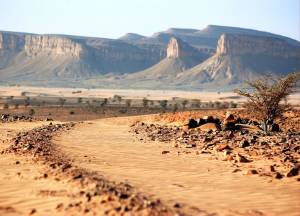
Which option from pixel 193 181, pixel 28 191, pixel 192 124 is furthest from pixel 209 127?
pixel 28 191

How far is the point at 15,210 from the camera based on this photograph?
873cm

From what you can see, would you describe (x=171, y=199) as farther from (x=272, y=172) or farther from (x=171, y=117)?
(x=171, y=117)

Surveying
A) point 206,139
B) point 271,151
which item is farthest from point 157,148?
point 271,151

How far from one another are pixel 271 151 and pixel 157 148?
393 cm

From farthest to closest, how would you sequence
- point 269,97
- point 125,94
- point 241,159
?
point 125,94, point 269,97, point 241,159

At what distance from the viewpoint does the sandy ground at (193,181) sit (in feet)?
29.7

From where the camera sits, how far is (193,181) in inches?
438

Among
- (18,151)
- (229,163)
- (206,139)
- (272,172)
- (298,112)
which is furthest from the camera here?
(298,112)

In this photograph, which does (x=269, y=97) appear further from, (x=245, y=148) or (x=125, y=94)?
(x=125, y=94)

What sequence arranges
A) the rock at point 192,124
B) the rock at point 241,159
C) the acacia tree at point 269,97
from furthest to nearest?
1. the rock at point 192,124
2. the acacia tree at point 269,97
3. the rock at point 241,159

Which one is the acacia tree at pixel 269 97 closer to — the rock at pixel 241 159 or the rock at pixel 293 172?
the rock at pixel 241 159

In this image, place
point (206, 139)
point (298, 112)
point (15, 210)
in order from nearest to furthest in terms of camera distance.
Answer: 1. point (15, 210)
2. point (206, 139)
3. point (298, 112)

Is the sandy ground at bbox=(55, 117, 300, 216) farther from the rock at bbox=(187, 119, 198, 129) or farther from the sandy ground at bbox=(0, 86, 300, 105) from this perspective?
the sandy ground at bbox=(0, 86, 300, 105)

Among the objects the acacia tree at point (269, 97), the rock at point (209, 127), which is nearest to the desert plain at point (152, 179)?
the rock at point (209, 127)
